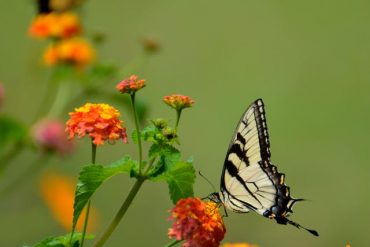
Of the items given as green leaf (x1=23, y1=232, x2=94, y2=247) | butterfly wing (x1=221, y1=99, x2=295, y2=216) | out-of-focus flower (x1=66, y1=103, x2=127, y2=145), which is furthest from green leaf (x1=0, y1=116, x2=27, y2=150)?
green leaf (x1=23, y1=232, x2=94, y2=247)

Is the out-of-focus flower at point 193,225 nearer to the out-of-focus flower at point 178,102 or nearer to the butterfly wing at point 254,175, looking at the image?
the out-of-focus flower at point 178,102

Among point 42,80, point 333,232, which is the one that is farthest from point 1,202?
point 333,232

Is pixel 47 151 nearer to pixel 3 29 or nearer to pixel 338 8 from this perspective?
pixel 3 29

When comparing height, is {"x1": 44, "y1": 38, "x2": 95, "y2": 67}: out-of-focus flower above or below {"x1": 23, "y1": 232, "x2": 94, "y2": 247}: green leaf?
above

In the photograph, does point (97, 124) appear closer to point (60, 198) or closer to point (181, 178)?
point (181, 178)

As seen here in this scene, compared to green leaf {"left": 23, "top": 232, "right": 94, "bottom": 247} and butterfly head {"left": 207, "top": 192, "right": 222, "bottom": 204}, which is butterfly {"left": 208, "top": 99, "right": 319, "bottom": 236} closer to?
butterfly head {"left": 207, "top": 192, "right": 222, "bottom": 204}

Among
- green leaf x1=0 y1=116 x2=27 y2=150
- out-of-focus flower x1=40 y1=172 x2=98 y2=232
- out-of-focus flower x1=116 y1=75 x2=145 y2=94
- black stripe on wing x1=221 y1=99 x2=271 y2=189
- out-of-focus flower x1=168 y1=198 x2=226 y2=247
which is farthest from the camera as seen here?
out-of-focus flower x1=40 y1=172 x2=98 y2=232
